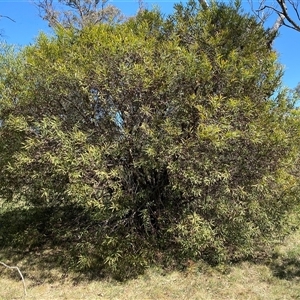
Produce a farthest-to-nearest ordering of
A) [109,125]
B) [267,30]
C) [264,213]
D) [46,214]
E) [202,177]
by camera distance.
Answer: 1. [46,214]
2. [267,30]
3. [264,213]
4. [109,125]
5. [202,177]

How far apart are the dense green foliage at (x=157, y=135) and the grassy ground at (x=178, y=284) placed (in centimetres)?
22

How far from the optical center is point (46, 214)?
19.8 ft

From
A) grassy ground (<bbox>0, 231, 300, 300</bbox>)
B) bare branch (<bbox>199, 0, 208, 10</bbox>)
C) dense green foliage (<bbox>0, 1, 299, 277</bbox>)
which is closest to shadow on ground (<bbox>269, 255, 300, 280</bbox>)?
grassy ground (<bbox>0, 231, 300, 300</bbox>)

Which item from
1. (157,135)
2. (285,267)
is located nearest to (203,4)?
(157,135)

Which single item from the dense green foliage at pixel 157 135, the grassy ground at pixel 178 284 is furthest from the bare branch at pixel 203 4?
the grassy ground at pixel 178 284

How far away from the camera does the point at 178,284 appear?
3936 millimetres

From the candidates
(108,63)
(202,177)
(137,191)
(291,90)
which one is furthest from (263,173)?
(108,63)

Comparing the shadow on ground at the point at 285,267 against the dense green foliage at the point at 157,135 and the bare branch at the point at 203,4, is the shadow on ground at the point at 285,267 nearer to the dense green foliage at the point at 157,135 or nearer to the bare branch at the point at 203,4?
the dense green foliage at the point at 157,135

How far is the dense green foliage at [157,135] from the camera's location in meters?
3.72

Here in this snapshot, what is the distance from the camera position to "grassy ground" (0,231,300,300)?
3.70 meters

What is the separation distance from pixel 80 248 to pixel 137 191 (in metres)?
1.05

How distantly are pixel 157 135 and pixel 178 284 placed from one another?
65.8 inches

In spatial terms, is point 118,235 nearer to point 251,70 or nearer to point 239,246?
point 239,246

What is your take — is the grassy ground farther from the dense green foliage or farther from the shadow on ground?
the dense green foliage
